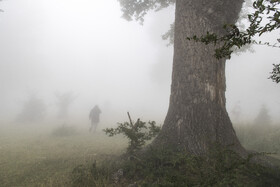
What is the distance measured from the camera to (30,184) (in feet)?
14.4

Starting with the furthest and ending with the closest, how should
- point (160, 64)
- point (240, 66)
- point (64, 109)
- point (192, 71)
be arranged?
1. point (240, 66)
2. point (160, 64)
3. point (64, 109)
4. point (192, 71)

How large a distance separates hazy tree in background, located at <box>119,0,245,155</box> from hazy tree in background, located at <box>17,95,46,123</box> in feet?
68.1

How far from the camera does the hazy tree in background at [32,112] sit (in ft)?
75.9

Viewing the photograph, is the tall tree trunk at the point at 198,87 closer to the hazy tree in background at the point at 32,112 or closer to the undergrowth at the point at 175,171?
the undergrowth at the point at 175,171

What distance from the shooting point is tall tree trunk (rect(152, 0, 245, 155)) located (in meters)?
5.11

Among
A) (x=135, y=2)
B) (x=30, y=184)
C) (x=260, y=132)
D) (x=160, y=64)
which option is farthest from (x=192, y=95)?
(x=160, y=64)

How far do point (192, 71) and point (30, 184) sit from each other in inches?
156

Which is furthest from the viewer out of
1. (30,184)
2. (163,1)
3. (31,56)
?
(31,56)

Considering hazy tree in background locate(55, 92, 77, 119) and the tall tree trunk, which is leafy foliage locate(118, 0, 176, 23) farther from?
hazy tree in background locate(55, 92, 77, 119)

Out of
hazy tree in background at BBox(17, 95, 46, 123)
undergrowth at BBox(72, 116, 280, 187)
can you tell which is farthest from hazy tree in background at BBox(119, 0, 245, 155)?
hazy tree in background at BBox(17, 95, 46, 123)

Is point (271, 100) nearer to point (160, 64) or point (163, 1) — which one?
point (160, 64)

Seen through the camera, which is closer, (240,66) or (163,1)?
(163,1)

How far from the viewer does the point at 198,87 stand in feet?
17.6

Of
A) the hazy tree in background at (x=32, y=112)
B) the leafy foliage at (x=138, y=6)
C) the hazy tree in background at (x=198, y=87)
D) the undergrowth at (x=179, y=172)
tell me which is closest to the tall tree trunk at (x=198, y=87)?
the hazy tree in background at (x=198, y=87)
